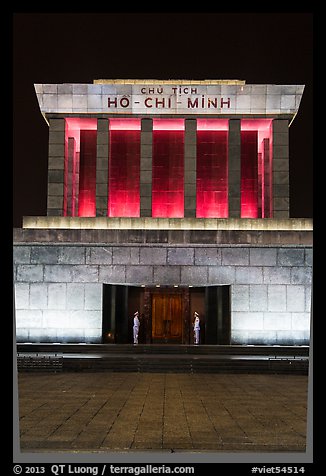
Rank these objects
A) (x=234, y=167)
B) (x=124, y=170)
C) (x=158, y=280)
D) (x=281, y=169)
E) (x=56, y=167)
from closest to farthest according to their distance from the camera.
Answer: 1. (x=158, y=280)
2. (x=281, y=169)
3. (x=56, y=167)
4. (x=234, y=167)
5. (x=124, y=170)

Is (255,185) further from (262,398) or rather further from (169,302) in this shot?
(262,398)

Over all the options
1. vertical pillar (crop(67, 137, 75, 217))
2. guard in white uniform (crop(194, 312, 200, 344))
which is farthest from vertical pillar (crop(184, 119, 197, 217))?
vertical pillar (crop(67, 137, 75, 217))

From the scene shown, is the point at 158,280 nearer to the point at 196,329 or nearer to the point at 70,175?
the point at 196,329

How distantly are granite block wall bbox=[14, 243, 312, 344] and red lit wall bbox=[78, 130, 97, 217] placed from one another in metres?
5.63

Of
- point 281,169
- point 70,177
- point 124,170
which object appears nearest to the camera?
point 281,169

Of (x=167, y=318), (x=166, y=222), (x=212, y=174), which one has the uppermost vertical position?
(x=212, y=174)

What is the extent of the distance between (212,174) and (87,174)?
24.2 ft

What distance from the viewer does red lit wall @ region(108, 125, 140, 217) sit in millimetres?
33156

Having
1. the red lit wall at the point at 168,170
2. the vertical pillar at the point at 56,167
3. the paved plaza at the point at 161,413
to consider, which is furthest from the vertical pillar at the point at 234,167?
the paved plaza at the point at 161,413

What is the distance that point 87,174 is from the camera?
33906 millimetres

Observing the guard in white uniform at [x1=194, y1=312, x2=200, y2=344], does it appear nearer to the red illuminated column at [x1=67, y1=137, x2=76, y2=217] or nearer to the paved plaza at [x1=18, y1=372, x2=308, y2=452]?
the paved plaza at [x1=18, y1=372, x2=308, y2=452]

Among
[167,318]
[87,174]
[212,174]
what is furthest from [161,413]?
[87,174]

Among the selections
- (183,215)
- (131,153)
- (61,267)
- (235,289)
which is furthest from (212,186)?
(61,267)

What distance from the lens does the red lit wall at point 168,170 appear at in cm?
3300
